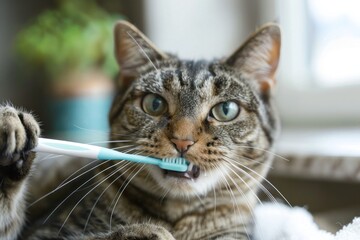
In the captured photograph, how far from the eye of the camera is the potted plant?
1.75 metres

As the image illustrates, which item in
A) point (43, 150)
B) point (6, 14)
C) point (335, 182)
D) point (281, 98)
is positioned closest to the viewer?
point (43, 150)

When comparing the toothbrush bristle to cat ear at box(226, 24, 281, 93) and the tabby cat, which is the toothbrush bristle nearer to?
the tabby cat

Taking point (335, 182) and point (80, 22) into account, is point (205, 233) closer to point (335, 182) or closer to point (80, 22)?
point (335, 182)

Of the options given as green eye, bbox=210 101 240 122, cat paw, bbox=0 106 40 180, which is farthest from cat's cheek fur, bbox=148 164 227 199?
cat paw, bbox=0 106 40 180

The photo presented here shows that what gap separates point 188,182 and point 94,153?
19cm

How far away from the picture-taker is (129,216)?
91cm

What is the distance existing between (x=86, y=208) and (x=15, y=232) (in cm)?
15

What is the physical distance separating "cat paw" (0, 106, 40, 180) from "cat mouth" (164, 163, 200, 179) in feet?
0.82

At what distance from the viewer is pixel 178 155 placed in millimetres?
819

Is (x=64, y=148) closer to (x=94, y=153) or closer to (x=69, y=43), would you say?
(x=94, y=153)

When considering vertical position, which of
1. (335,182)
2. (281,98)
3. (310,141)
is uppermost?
(281,98)

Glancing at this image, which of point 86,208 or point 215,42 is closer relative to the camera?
point 86,208

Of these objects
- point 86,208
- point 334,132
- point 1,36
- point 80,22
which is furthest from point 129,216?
point 1,36

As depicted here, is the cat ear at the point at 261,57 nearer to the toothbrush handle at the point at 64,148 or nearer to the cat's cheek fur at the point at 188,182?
the cat's cheek fur at the point at 188,182
